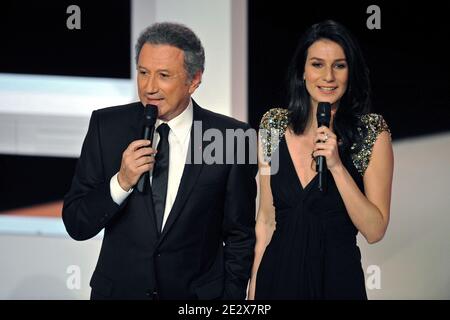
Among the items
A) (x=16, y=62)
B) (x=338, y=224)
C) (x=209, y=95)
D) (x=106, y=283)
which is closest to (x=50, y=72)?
(x=16, y=62)

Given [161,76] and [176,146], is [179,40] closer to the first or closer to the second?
[161,76]

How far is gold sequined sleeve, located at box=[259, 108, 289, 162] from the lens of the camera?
2.97 metres

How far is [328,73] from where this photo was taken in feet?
9.27

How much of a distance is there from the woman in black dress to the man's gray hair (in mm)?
430

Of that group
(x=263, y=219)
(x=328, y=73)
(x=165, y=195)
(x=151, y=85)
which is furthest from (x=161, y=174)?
(x=328, y=73)

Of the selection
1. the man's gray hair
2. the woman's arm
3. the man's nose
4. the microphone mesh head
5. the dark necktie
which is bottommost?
the woman's arm

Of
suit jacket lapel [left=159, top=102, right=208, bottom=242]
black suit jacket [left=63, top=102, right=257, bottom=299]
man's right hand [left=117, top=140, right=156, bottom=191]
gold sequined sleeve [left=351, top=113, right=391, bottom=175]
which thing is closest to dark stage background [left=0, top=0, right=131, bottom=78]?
black suit jacket [left=63, top=102, right=257, bottom=299]

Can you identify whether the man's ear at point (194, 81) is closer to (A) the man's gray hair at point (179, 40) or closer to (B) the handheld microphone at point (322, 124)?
(A) the man's gray hair at point (179, 40)

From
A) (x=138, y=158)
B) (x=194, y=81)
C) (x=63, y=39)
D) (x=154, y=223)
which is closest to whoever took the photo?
(x=138, y=158)

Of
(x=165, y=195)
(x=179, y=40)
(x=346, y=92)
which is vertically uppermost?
(x=179, y=40)

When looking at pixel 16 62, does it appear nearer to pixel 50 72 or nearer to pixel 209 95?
pixel 50 72

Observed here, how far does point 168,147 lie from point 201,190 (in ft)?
0.68

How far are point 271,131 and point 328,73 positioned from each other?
13.3 inches

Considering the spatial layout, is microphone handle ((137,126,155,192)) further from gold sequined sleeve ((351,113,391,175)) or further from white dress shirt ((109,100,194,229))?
gold sequined sleeve ((351,113,391,175))
